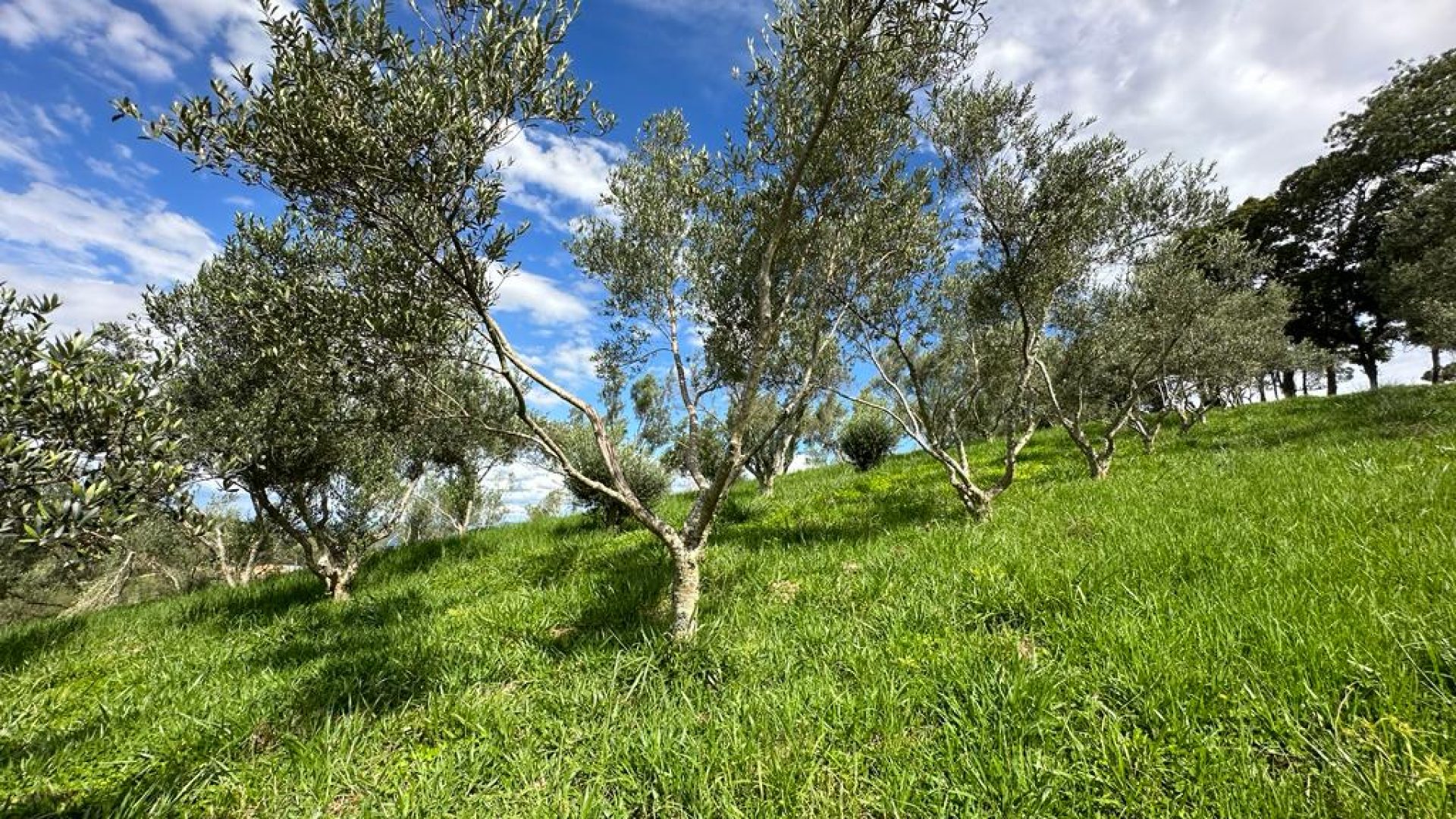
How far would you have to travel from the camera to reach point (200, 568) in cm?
3512

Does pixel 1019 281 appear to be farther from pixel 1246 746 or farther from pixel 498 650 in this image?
pixel 498 650

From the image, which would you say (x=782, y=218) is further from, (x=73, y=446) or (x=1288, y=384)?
(x=1288, y=384)

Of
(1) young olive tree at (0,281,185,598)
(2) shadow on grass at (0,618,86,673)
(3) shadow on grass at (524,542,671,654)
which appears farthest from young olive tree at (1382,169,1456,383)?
(2) shadow on grass at (0,618,86,673)

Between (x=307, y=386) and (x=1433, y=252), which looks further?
(x=1433, y=252)

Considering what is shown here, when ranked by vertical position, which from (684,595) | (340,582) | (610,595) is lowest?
(340,582)

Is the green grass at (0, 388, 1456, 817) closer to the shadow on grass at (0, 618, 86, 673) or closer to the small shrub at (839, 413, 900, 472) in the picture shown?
the shadow on grass at (0, 618, 86, 673)

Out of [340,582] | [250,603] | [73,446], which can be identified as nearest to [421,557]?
[340,582]

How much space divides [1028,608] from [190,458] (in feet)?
46.7

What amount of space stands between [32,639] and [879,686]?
55.0 ft

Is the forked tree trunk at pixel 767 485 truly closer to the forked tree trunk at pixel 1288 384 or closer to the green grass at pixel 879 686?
the green grass at pixel 879 686

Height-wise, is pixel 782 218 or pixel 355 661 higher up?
pixel 782 218

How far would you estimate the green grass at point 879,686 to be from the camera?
3.62 metres

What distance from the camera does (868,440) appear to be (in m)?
22.2

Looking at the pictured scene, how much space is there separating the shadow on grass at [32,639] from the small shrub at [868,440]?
22289mm
